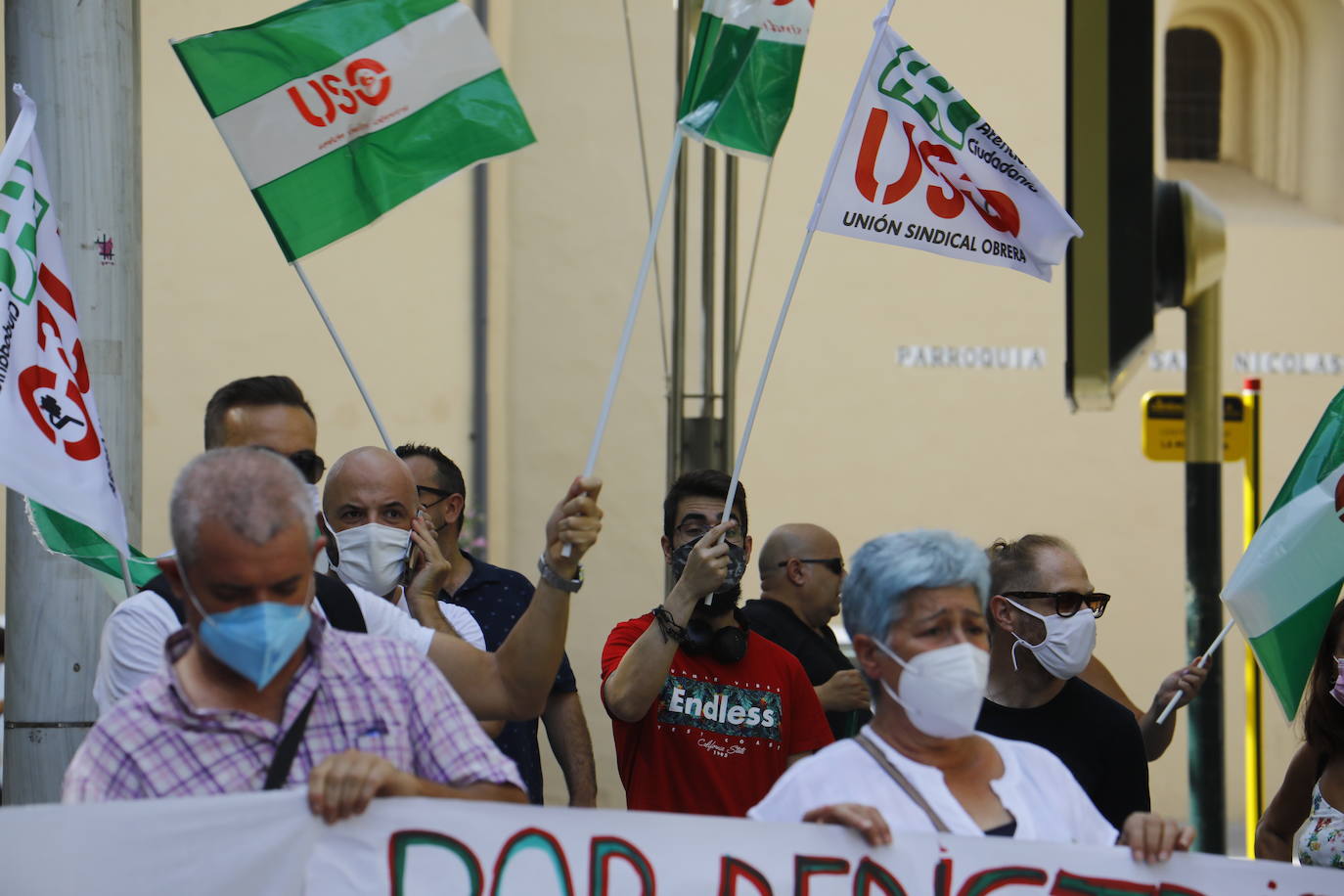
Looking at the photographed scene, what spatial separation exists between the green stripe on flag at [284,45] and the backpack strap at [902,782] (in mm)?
2416

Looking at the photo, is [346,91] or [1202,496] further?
[1202,496]

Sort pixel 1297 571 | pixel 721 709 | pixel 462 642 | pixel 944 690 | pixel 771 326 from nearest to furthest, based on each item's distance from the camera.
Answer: pixel 944 690, pixel 462 642, pixel 721 709, pixel 1297 571, pixel 771 326

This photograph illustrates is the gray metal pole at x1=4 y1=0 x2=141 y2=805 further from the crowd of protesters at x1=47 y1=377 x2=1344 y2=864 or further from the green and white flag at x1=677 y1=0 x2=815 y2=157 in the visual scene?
the green and white flag at x1=677 y1=0 x2=815 y2=157

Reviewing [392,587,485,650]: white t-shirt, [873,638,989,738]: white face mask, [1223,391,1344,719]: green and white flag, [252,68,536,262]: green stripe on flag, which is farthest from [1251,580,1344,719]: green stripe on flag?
[252,68,536,262]: green stripe on flag

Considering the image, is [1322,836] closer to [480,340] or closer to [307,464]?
[307,464]

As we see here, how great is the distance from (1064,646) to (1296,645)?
624 millimetres

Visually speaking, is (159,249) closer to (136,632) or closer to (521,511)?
(521,511)

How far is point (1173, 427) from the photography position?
8148 mm

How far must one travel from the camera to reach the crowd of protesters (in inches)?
98.7

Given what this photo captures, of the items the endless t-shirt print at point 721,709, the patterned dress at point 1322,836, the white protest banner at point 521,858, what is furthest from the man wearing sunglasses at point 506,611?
the patterned dress at point 1322,836

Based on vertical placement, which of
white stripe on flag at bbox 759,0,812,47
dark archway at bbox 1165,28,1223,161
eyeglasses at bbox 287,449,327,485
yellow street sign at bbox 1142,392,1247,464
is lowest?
eyeglasses at bbox 287,449,327,485

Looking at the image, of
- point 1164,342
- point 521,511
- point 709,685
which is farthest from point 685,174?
point 1164,342

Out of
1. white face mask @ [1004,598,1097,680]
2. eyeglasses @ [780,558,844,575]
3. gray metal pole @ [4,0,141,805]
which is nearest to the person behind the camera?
white face mask @ [1004,598,1097,680]

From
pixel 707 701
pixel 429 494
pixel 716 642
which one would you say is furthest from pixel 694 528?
pixel 429 494
